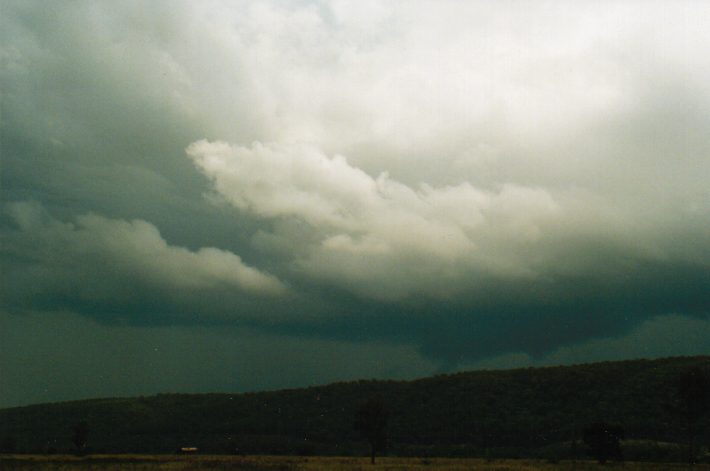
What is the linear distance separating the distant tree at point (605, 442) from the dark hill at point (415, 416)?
1613 cm

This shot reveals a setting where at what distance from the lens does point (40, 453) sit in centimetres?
9238

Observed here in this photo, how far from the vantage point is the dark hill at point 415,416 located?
102 m

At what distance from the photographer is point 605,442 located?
69.2m

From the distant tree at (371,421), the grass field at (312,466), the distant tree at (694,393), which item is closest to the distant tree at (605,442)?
the grass field at (312,466)

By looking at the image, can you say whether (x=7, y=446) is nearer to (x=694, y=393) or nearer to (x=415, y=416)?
(x=415, y=416)

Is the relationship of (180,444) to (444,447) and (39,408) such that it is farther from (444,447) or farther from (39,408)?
(39,408)

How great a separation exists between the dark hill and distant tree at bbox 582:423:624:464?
52.9 feet

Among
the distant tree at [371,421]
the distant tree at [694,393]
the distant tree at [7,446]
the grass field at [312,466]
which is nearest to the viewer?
the grass field at [312,466]

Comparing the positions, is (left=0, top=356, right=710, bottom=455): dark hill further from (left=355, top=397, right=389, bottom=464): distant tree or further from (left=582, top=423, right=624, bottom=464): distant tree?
(left=355, top=397, right=389, bottom=464): distant tree

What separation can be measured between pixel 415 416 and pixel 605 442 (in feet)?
184

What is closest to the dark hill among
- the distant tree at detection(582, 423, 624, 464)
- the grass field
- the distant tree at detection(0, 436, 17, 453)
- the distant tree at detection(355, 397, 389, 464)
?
the distant tree at detection(0, 436, 17, 453)

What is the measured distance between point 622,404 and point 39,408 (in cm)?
12951

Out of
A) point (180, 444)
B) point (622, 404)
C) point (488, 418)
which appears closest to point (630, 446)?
point (622, 404)

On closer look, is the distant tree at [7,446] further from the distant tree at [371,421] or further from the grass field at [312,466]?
the distant tree at [371,421]
